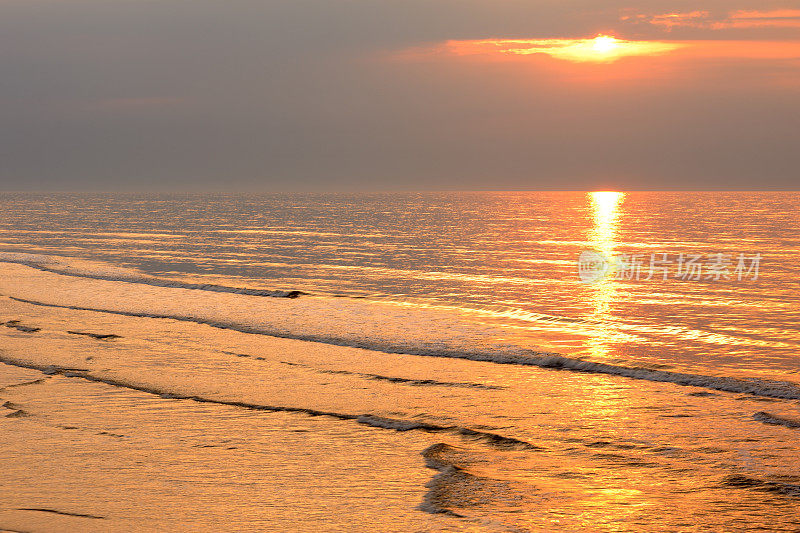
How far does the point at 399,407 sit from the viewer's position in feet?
37.2

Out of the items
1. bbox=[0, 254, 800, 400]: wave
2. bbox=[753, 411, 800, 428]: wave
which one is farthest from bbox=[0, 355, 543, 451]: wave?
bbox=[0, 254, 800, 400]: wave

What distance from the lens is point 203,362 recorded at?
48.0ft

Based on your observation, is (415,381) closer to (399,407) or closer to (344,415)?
(399,407)

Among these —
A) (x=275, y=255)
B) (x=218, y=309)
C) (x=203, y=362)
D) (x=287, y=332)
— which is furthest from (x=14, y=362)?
(x=275, y=255)

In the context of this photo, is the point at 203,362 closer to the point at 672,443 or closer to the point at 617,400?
the point at 617,400

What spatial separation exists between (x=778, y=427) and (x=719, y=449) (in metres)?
1.59

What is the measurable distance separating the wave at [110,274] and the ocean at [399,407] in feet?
1.40
